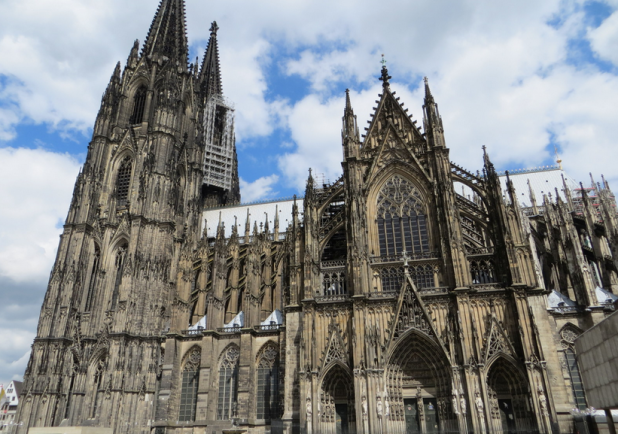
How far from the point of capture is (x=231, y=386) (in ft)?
97.9

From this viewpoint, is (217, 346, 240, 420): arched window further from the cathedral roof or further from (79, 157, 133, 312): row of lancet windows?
the cathedral roof

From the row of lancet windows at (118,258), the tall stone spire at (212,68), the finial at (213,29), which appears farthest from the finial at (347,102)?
the finial at (213,29)

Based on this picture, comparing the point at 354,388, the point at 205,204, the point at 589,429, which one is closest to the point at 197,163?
the point at 205,204

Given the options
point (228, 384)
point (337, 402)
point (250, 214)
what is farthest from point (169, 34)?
point (337, 402)

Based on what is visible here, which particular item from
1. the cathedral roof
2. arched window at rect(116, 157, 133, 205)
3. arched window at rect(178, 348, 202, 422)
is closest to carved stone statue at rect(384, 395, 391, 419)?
arched window at rect(178, 348, 202, 422)

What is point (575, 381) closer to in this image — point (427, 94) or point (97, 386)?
point (427, 94)

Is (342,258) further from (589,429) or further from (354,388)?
(589,429)

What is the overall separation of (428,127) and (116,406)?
89.6ft

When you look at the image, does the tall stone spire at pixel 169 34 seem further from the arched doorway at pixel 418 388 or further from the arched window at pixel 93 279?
the arched doorway at pixel 418 388

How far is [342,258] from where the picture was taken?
95.0 feet

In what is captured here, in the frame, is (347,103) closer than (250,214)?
Yes

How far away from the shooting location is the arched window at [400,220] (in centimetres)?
2828

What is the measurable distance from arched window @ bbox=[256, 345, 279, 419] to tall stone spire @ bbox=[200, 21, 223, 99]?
38.4 meters

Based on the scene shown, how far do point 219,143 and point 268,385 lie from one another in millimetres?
33277
